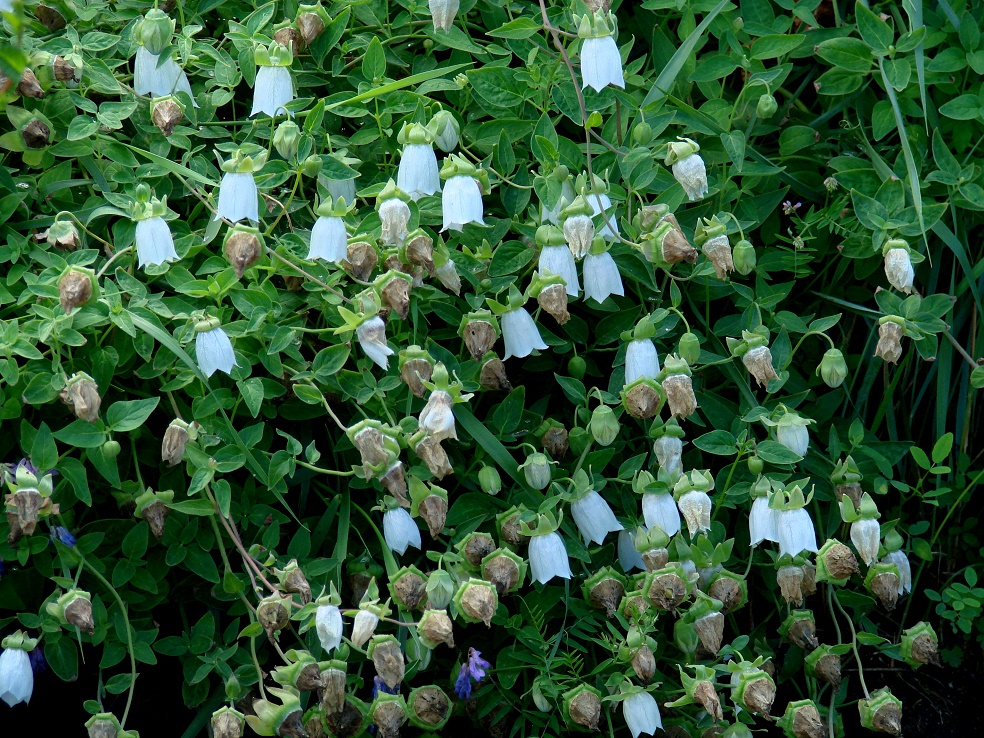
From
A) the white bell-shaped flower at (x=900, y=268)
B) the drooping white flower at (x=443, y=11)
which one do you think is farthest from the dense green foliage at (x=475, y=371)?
the drooping white flower at (x=443, y=11)

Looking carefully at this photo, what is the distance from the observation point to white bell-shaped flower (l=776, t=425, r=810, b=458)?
63.4 inches

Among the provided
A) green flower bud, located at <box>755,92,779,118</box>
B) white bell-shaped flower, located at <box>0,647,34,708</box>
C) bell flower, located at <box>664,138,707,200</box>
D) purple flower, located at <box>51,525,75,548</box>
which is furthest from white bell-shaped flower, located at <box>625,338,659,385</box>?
white bell-shaped flower, located at <box>0,647,34,708</box>

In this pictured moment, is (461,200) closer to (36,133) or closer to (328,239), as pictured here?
(328,239)

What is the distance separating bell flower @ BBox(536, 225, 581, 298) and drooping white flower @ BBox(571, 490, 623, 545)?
338 mm

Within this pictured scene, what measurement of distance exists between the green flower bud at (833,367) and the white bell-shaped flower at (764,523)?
0.80 ft

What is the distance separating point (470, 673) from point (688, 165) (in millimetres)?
860

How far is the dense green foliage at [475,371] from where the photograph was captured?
1.50 m

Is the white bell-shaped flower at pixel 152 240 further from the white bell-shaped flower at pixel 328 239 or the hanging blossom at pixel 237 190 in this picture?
the white bell-shaped flower at pixel 328 239

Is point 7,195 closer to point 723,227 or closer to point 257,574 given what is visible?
point 257,574

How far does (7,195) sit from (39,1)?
0.37 m

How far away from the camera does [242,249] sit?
145 cm

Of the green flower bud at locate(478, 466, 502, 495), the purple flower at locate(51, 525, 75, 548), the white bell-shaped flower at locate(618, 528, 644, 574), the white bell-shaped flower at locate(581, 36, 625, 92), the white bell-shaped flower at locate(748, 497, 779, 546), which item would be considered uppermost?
the white bell-shaped flower at locate(581, 36, 625, 92)

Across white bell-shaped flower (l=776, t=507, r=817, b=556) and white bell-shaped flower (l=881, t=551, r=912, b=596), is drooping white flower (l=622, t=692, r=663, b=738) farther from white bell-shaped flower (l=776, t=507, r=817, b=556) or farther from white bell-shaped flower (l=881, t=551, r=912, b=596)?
white bell-shaped flower (l=881, t=551, r=912, b=596)

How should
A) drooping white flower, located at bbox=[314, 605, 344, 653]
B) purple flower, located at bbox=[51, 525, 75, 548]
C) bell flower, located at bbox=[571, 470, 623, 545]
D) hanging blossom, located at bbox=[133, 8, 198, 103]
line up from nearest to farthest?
drooping white flower, located at bbox=[314, 605, 344, 653] < purple flower, located at bbox=[51, 525, 75, 548] < bell flower, located at bbox=[571, 470, 623, 545] < hanging blossom, located at bbox=[133, 8, 198, 103]
